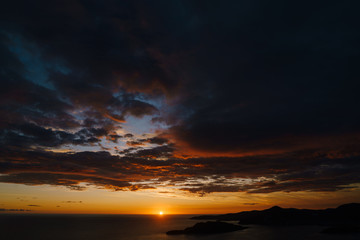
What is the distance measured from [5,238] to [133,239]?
6993 cm

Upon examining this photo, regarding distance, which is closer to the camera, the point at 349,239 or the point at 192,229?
the point at 349,239

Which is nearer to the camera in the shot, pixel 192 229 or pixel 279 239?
pixel 279 239

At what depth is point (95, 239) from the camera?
11262 cm

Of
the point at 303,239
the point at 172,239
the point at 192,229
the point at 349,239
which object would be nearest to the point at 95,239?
the point at 172,239

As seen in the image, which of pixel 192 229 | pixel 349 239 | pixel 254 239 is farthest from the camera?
pixel 192 229

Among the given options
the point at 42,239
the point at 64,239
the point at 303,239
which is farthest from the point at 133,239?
the point at 303,239

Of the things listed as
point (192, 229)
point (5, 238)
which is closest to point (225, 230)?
point (192, 229)

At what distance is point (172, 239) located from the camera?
11375 cm

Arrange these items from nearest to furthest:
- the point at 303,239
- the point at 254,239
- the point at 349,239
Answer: the point at 349,239
the point at 303,239
the point at 254,239

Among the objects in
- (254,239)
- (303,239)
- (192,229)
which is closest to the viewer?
(303,239)

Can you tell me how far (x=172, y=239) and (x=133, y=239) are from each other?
21790 mm

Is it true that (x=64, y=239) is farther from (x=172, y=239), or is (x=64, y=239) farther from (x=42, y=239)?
(x=172, y=239)

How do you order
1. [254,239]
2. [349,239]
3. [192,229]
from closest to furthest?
[349,239], [254,239], [192,229]

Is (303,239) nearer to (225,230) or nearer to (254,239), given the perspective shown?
(254,239)
